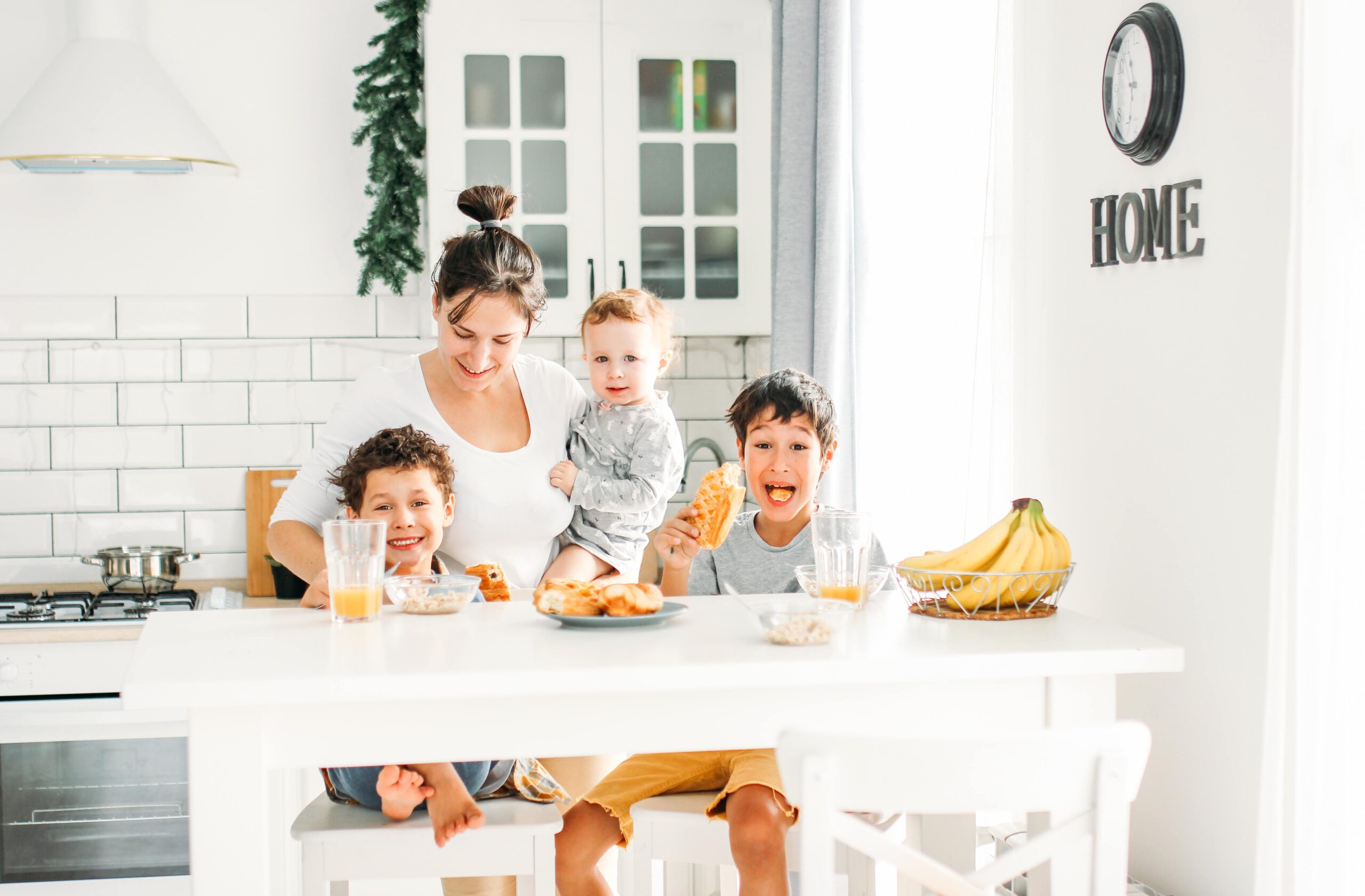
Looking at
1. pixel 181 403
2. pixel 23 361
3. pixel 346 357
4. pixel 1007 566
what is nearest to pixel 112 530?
pixel 181 403

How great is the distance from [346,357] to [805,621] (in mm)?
2212

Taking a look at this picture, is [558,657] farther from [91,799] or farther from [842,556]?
→ [91,799]

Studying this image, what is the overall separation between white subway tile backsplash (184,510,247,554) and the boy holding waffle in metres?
1.57

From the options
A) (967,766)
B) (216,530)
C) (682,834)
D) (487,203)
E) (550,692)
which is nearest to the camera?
(967,766)

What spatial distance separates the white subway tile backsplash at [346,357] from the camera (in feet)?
10.9

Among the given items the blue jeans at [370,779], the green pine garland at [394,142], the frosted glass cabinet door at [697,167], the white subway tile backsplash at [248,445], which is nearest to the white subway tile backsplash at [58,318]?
the white subway tile backsplash at [248,445]

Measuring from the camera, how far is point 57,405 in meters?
3.24

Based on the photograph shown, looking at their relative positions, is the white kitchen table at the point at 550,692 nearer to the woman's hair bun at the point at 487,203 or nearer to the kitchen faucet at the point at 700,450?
the woman's hair bun at the point at 487,203

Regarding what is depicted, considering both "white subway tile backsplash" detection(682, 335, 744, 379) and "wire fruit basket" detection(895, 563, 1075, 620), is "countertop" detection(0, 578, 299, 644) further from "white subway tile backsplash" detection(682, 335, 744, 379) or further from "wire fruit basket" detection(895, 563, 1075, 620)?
"wire fruit basket" detection(895, 563, 1075, 620)

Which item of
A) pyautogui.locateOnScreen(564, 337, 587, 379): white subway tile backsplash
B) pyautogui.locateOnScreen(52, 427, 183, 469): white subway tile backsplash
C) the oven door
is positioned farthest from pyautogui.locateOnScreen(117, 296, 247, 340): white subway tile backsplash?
the oven door

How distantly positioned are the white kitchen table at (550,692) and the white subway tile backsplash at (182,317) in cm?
196

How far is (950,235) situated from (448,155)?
4.35 feet

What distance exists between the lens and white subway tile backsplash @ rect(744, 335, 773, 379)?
347 cm

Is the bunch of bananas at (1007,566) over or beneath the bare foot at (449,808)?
over
